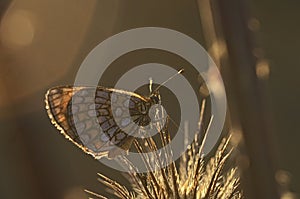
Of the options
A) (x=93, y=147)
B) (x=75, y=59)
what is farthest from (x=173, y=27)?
(x=93, y=147)

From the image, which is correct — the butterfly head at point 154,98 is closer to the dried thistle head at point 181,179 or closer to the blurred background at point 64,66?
the dried thistle head at point 181,179

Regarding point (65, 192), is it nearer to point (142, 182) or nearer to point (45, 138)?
point (45, 138)

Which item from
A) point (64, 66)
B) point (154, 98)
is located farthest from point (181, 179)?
point (64, 66)
